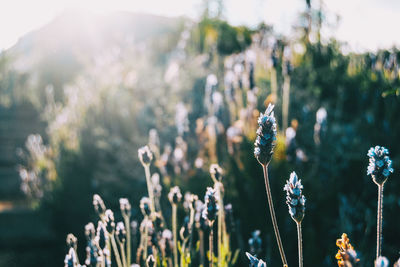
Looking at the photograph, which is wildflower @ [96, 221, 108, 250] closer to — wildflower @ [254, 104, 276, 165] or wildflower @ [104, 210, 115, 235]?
wildflower @ [104, 210, 115, 235]

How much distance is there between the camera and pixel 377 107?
2717 millimetres

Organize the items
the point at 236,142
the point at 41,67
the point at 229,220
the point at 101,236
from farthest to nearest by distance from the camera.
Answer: the point at 41,67
the point at 236,142
the point at 229,220
the point at 101,236

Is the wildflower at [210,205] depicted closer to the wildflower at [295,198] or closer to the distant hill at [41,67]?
the wildflower at [295,198]

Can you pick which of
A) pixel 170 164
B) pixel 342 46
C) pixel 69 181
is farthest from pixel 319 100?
pixel 69 181

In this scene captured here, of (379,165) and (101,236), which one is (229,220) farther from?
(379,165)

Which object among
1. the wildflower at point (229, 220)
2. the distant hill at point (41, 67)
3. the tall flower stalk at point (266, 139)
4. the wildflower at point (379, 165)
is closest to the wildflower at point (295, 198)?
the tall flower stalk at point (266, 139)

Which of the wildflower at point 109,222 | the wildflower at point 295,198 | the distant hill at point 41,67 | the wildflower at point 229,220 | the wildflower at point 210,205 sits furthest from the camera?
the distant hill at point 41,67

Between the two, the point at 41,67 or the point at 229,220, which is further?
the point at 41,67

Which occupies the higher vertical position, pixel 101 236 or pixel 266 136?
pixel 266 136

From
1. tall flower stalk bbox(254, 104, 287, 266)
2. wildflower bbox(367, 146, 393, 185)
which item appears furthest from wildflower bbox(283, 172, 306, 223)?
wildflower bbox(367, 146, 393, 185)

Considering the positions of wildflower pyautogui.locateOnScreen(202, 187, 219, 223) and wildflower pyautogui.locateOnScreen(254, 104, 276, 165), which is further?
wildflower pyautogui.locateOnScreen(202, 187, 219, 223)

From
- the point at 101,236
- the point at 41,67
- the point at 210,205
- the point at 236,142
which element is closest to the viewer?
the point at 210,205

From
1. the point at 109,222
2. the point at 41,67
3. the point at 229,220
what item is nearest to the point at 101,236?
the point at 109,222

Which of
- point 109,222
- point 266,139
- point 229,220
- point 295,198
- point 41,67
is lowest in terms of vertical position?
point 229,220
